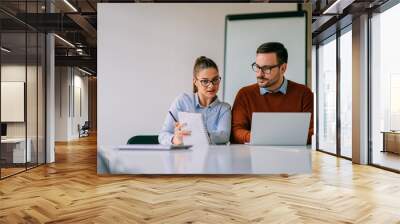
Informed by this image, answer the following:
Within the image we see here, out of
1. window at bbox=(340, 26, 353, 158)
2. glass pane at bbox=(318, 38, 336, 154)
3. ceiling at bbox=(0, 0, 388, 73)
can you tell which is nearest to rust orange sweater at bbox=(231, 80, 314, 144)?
ceiling at bbox=(0, 0, 388, 73)

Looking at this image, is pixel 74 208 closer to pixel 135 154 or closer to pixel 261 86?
pixel 135 154

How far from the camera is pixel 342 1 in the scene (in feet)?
22.6

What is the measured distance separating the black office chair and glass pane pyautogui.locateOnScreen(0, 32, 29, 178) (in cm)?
258

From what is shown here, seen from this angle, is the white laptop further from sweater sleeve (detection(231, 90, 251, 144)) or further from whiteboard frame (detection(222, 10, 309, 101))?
whiteboard frame (detection(222, 10, 309, 101))

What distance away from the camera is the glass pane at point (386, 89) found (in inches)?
297

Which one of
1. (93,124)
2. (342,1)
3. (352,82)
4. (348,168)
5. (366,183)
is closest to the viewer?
(366,183)

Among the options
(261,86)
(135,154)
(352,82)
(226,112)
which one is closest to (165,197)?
(135,154)

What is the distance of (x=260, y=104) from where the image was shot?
5836mm

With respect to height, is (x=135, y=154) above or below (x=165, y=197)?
above

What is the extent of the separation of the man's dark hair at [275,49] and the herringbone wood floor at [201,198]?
187 centimetres

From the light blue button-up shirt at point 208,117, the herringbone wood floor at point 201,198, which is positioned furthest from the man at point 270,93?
the herringbone wood floor at point 201,198

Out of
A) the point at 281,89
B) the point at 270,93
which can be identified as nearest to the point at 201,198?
the point at 270,93

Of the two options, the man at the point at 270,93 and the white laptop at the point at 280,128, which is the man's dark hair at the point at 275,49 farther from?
the white laptop at the point at 280,128

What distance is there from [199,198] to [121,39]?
248cm
